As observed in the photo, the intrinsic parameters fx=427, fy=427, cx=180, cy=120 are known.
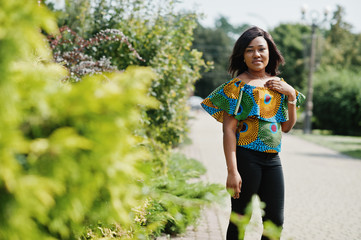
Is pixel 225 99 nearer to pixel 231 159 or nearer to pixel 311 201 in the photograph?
pixel 231 159

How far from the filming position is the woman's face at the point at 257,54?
3.10 m

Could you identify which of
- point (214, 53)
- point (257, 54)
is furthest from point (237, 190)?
point (214, 53)

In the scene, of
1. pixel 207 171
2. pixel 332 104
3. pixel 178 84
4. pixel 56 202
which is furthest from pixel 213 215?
pixel 332 104

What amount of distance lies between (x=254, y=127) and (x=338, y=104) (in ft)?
90.2

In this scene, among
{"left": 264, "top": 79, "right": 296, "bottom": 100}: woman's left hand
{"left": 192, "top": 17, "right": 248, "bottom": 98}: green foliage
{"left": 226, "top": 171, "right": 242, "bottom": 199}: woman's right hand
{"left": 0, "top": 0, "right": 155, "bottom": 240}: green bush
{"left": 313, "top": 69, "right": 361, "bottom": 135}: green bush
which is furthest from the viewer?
{"left": 192, "top": 17, "right": 248, "bottom": 98}: green foliage

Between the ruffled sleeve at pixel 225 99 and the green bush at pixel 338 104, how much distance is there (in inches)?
1034

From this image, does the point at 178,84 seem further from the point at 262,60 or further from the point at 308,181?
the point at 308,181

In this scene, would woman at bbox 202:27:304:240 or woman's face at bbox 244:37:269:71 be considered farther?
woman's face at bbox 244:37:269:71

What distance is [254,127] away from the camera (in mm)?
3000

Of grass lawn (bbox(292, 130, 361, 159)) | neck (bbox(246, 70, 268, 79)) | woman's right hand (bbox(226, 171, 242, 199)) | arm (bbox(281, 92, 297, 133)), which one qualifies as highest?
neck (bbox(246, 70, 268, 79))

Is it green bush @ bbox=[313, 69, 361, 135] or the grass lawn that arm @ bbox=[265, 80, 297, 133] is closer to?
the grass lawn

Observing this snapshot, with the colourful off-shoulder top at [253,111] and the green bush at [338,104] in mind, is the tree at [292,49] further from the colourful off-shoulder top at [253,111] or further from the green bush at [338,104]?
the colourful off-shoulder top at [253,111]

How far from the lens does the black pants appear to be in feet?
9.75

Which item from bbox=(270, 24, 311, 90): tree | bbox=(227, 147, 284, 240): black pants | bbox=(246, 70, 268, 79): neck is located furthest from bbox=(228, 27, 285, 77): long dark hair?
bbox=(270, 24, 311, 90): tree
